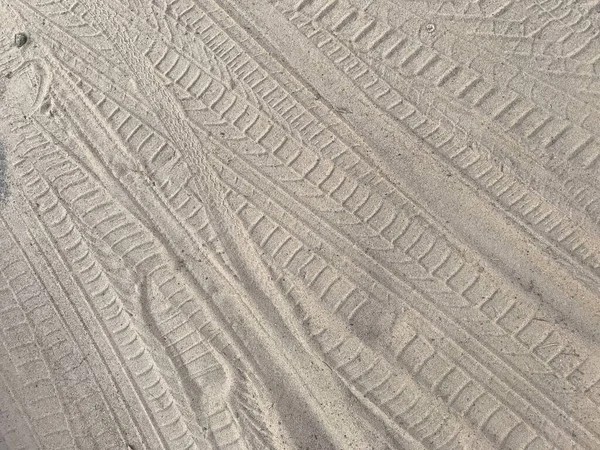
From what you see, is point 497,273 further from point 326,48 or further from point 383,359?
point 326,48

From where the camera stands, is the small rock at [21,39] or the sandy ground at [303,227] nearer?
the sandy ground at [303,227]

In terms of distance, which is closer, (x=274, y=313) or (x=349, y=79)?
(x=274, y=313)

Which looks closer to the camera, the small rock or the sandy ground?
the sandy ground

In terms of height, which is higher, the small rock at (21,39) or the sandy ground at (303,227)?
the small rock at (21,39)

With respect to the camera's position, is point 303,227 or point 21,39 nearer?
point 303,227

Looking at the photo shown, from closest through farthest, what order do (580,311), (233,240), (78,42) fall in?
(580,311)
(233,240)
(78,42)

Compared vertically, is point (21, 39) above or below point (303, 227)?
above

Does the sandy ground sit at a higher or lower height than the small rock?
lower

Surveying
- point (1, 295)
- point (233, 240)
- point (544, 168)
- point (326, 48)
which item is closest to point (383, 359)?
point (233, 240)
